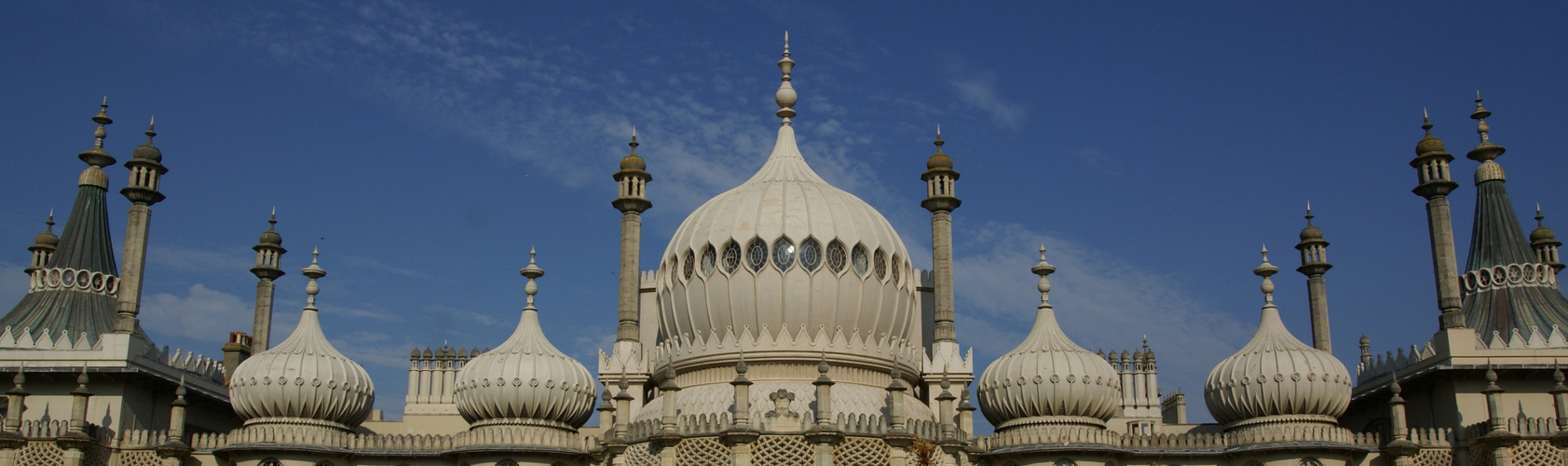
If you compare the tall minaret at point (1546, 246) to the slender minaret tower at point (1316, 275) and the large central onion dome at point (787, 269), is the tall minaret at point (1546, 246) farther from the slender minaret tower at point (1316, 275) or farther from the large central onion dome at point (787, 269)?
the large central onion dome at point (787, 269)

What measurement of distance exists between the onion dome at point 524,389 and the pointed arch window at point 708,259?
170 inches

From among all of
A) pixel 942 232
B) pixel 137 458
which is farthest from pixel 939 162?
pixel 137 458

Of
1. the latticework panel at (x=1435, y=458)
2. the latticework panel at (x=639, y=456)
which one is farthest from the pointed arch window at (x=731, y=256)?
the latticework panel at (x=1435, y=458)

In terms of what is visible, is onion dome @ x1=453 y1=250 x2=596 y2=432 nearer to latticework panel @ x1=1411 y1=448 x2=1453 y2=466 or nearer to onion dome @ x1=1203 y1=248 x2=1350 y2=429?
onion dome @ x1=1203 y1=248 x2=1350 y2=429

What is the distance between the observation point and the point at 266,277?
46.5 m

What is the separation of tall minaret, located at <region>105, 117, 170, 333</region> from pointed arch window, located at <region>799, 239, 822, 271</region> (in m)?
17.2

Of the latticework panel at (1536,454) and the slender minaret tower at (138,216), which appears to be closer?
the latticework panel at (1536,454)

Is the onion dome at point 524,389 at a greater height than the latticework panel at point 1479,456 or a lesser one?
greater

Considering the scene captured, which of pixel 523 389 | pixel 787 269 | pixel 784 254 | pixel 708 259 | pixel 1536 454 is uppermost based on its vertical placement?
pixel 708 259

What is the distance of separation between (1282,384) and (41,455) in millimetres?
29417

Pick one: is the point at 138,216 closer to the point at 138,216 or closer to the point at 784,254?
the point at 138,216

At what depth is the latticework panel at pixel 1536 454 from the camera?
114 feet

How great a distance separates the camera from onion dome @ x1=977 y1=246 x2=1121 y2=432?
36.0m

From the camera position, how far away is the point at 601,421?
3669 cm
